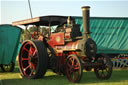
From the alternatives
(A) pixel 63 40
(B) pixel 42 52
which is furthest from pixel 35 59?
(A) pixel 63 40

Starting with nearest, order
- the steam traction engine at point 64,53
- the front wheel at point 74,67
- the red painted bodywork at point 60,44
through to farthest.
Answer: the front wheel at point 74,67 → the steam traction engine at point 64,53 → the red painted bodywork at point 60,44

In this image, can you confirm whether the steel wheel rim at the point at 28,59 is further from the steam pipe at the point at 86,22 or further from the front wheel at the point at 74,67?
the steam pipe at the point at 86,22

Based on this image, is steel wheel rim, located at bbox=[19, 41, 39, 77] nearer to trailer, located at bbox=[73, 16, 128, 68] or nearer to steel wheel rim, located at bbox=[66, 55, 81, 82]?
steel wheel rim, located at bbox=[66, 55, 81, 82]

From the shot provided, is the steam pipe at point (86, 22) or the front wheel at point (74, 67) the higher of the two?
the steam pipe at point (86, 22)

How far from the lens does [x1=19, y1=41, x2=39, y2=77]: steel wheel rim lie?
959 centimetres

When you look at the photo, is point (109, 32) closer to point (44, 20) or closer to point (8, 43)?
point (44, 20)

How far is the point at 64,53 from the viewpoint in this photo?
9297mm

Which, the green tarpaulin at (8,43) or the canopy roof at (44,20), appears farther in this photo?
the green tarpaulin at (8,43)

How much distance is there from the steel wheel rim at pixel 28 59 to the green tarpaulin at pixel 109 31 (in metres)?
4.68

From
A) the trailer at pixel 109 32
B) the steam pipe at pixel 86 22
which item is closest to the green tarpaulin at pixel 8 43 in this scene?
the trailer at pixel 109 32

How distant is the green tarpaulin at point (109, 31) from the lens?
14016 millimetres

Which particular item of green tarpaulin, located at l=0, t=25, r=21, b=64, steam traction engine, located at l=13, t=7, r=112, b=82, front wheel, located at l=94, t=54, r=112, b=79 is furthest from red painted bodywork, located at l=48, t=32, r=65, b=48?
green tarpaulin, located at l=0, t=25, r=21, b=64

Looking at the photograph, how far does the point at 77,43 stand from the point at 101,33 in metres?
5.79

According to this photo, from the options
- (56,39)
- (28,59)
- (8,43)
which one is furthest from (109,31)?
(28,59)
